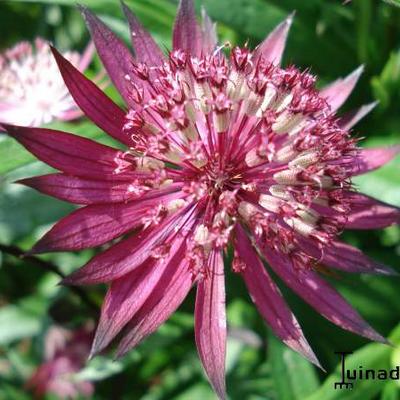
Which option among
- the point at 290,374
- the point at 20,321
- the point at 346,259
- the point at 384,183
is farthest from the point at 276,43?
the point at 20,321

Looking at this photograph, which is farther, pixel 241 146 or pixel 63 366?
pixel 63 366

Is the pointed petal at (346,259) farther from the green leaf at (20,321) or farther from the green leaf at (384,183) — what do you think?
the green leaf at (20,321)

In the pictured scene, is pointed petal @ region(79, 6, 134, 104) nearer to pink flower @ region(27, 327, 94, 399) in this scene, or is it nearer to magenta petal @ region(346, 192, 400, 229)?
magenta petal @ region(346, 192, 400, 229)

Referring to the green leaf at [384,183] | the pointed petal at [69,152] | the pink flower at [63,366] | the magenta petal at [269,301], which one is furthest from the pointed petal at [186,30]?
the pink flower at [63,366]

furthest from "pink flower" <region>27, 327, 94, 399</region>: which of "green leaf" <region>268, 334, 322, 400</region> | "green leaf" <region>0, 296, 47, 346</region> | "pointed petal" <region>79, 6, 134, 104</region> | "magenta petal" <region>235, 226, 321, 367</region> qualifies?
"pointed petal" <region>79, 6, 134, 104</region>

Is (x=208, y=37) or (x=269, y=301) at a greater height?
(x=208, y=37)

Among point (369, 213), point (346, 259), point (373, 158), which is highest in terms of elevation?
point (373, 158)

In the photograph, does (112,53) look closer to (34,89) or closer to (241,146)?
(241,146)
